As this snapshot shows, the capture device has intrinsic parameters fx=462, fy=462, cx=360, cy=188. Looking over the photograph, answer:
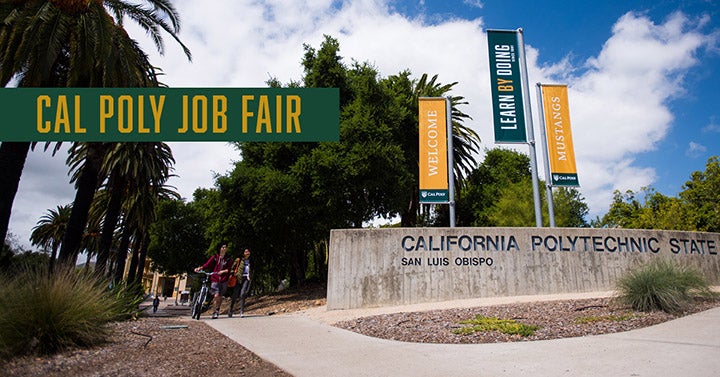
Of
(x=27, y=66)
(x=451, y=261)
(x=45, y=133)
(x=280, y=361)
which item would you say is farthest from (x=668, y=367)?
(x=27, y=66)

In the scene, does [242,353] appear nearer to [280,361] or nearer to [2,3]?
[280,361]

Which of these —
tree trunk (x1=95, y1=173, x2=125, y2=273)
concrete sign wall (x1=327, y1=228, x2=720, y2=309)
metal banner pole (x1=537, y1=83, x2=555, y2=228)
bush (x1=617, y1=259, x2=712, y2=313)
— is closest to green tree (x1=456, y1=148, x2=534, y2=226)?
metal banner pole (x1=537, y1=83, x2=555, y2=228)

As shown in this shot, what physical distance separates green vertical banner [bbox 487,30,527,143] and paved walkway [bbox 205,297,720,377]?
8874 mm

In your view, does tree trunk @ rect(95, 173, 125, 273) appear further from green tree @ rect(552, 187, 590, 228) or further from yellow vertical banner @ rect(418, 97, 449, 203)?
green tree @ rect(552, 187, 590, 228)

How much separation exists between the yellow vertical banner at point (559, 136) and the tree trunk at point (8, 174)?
15.8 metres

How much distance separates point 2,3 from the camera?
13.0m

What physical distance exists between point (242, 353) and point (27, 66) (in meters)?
12.2

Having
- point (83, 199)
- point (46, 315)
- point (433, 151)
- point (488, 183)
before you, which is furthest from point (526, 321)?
point (488, 183)

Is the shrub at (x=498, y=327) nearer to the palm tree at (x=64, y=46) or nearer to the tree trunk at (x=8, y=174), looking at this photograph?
the palm tree at (x=64, y=46)

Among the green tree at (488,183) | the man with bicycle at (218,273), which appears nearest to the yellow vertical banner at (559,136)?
the man with bicycle at (218,273)

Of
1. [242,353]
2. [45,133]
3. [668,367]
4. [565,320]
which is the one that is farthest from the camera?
[45,133]

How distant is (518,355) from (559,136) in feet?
39.1

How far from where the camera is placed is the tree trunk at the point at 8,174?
39.4ft

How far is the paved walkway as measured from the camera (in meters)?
5.02
